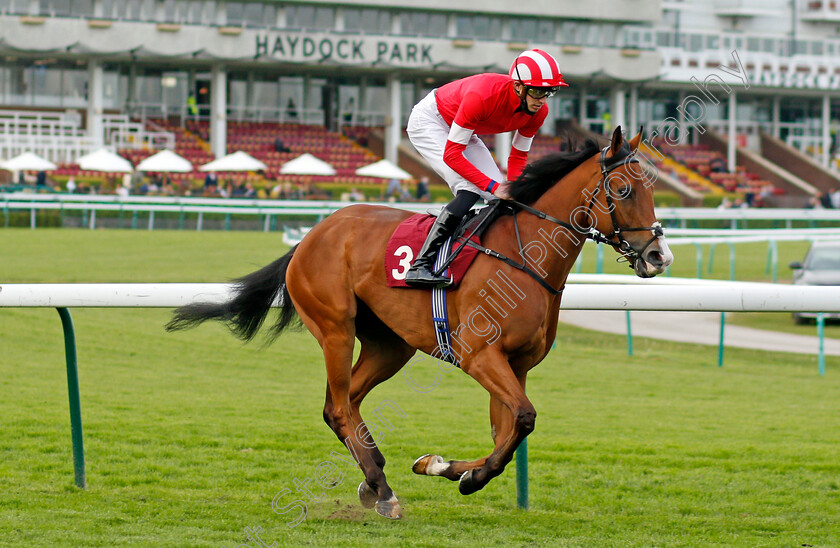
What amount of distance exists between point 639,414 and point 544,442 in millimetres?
1688

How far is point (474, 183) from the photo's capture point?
165 inches

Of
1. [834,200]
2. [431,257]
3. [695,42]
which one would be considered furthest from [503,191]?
[695,42]

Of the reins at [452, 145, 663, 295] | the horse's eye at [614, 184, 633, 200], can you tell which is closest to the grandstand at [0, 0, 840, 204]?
the reins at [452, 145, 663, 295]

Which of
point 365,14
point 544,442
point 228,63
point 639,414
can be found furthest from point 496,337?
point 365,14

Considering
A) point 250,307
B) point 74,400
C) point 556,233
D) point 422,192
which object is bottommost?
point 422,192

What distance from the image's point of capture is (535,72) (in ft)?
13.2

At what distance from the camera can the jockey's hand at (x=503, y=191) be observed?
4148 mm

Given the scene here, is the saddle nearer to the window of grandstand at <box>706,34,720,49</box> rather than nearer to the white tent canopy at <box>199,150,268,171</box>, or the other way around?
the white tent canopy at <box>199,150,268,171</box>

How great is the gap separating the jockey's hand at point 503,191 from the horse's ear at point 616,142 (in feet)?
1.43

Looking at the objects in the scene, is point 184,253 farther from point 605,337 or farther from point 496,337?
point 496,337

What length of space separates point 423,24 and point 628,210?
4022cm

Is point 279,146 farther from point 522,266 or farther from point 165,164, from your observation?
point 522,266

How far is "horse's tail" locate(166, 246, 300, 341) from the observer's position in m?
4.63

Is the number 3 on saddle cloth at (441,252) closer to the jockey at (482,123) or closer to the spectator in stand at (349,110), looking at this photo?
the jockey at (482,123)
